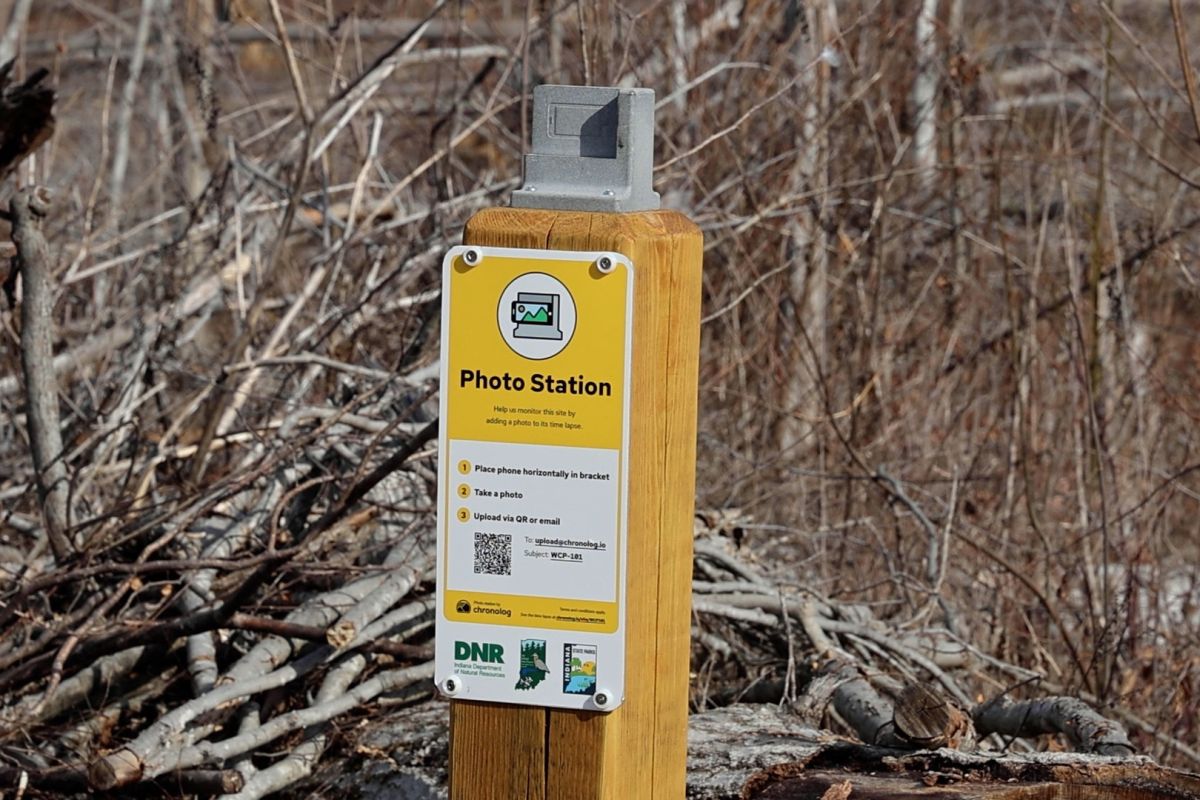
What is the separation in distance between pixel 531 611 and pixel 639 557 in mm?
176

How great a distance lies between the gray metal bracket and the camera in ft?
6.86

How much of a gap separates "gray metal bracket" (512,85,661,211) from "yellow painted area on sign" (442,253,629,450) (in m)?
0.14

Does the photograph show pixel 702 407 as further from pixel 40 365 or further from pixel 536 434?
pixel 536 434

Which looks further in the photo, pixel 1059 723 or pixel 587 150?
pixel 1059 723

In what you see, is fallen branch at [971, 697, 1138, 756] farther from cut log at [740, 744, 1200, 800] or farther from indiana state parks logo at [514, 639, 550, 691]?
indiana state parks logo at [514, 639, 550, 691]

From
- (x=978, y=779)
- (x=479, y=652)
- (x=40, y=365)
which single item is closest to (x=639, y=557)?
(x=479, y=652)

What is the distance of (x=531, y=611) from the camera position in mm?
2064

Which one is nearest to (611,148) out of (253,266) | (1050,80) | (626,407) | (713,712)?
(626,407)

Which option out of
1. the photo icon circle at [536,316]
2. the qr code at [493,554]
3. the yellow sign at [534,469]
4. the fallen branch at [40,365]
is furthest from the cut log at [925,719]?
the fallen branch at [40,365]

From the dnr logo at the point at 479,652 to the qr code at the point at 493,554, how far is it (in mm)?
110

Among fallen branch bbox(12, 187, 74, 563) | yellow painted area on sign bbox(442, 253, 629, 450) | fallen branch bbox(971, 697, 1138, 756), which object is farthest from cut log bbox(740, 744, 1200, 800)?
fallen branch bbox(12, 187, 74, 563)

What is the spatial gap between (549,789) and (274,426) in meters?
2.19

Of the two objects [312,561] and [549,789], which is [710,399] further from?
[549,789]

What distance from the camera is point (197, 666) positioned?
11.1ft
